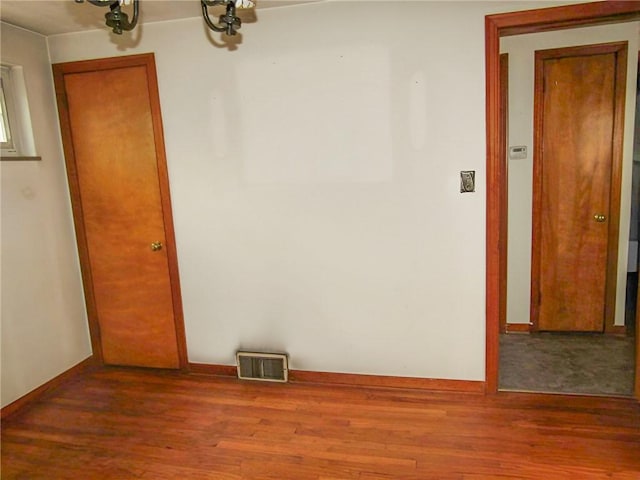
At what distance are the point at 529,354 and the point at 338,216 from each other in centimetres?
182

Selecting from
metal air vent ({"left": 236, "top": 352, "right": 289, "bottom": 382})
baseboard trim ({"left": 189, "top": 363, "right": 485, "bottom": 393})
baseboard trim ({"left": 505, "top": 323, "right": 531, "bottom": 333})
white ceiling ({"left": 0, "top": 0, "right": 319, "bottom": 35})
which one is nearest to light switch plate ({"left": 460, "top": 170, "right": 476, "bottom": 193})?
baseboard trim ({"left": 189, "top": 363, "right": 485, "bottom": 393})

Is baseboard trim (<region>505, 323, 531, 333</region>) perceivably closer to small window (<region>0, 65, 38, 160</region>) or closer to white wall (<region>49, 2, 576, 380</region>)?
white wall (<region>49, 2, 576, 380</region>)

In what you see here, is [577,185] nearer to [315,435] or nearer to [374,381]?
[374,381]

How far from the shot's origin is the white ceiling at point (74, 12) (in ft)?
8.00

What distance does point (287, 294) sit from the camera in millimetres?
2904

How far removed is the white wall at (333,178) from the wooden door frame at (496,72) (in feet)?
0.15

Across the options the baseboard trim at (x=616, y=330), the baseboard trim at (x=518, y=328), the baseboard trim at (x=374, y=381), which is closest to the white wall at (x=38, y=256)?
the baseboard trim at (x=374, y=381)

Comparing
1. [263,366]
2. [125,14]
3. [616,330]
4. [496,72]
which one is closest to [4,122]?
[125,14]

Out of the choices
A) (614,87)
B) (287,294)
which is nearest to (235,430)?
(287,294)

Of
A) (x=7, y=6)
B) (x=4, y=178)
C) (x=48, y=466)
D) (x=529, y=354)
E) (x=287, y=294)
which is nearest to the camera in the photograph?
(x=48, y=466)

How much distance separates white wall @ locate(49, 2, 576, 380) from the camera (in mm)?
2520

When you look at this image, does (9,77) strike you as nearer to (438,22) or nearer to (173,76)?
(173,76)

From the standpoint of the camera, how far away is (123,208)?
10.1 ft

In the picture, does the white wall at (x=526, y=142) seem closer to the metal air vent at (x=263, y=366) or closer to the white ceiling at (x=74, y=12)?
the white ceiling at (x=74, y=12)
